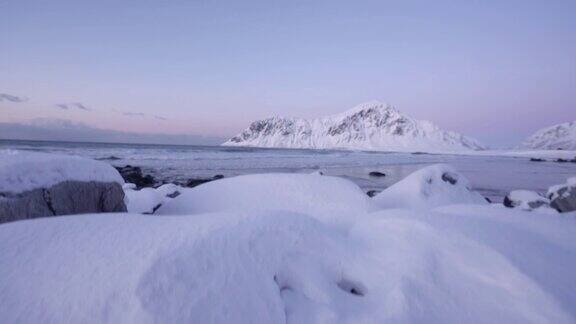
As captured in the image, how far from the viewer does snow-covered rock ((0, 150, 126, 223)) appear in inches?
154

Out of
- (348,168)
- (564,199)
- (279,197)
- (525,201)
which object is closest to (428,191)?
(279,197)

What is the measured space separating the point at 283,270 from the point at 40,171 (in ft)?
12.0

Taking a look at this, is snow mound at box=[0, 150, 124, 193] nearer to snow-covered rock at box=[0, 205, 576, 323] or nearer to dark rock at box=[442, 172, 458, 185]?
snow-covered rock at box=[0, 205, 576, 323]

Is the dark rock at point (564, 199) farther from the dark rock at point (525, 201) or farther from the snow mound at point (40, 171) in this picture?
the snow mound at point (40, 171)

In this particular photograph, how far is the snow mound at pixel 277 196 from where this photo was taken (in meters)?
5.04

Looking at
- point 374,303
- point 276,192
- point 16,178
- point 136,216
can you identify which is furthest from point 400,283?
point 16,178

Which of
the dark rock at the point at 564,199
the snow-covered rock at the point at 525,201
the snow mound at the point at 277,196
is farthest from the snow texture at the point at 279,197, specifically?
the snow-covered rock at the point at 525,201

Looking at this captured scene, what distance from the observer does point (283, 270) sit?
8.20 feet

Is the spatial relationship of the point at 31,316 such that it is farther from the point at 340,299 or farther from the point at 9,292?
the point at 340,299

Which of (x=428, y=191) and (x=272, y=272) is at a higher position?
(x=272, y=272)

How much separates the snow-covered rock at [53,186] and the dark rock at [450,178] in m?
6.35

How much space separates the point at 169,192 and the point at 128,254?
284 inches

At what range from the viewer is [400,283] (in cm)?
250

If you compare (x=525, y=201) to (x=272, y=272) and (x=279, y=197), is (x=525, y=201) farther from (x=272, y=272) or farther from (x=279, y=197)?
(x=272, y=272)
